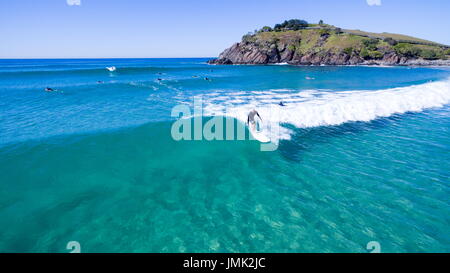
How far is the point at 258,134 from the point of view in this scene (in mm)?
18250

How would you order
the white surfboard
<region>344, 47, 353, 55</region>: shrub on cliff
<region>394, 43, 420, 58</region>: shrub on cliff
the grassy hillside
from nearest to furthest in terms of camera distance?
the white surfboard → <region>394, 43, 420, 58</region>: shrub on cliff → the grassy hillside → <region>344, 47, 353, 55</region>: shrub on cliff

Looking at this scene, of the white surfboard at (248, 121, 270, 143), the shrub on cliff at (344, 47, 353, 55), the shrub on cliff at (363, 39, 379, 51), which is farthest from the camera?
the shrub on cliff at (363, 39, 379, 51)

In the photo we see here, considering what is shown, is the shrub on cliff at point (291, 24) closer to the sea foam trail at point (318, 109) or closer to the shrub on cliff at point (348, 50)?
the shrub on cliff at point (348, 50)

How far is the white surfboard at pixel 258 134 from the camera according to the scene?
17297 mm

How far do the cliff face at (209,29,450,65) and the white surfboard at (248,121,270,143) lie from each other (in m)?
133

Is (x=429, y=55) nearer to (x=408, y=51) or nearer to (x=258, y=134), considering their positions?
(x=408, y=51)

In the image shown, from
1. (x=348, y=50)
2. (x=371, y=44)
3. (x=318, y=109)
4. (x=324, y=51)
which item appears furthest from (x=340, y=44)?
(x=318, y=109)

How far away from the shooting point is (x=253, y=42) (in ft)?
503

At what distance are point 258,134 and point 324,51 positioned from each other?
470ft

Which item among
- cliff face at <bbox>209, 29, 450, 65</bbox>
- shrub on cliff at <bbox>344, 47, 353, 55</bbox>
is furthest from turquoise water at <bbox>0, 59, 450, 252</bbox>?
shrub on cliff at <bbox>344, 47, 353, 55</bbox>

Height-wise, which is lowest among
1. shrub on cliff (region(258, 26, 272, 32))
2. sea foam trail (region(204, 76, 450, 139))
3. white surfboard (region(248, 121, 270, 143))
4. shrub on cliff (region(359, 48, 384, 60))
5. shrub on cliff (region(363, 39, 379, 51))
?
white surfboard (region(248, 121, 270, 143))

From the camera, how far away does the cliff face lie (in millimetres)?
129625

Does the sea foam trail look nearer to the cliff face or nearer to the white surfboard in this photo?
the white surfboard
